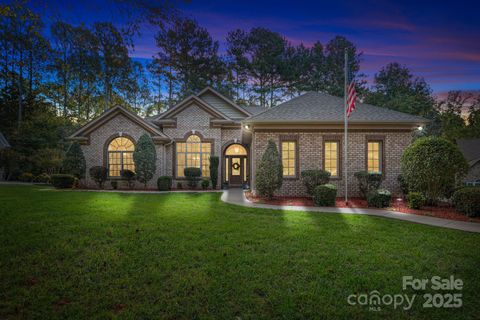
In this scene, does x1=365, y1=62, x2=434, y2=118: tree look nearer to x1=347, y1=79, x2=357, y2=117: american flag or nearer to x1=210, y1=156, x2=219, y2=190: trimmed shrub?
x1=210, y1=156, x2=219, y2=190: trimmed shrub

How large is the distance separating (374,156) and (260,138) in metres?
6.04

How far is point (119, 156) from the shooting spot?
60.1 feet

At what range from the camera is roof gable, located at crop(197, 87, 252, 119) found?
2069 cm

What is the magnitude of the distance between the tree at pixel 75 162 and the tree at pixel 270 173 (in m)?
13.4

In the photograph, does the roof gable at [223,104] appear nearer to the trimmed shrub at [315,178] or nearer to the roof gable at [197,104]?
the roof gable at [197,104]

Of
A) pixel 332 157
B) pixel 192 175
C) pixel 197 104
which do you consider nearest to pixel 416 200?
pixel 332 157

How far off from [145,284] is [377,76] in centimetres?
4993

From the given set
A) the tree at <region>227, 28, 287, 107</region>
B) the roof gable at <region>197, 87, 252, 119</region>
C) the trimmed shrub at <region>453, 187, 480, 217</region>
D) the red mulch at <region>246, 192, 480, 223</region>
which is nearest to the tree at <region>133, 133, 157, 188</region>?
→ the roof gable at <region>197, 87, 252, 119</region>

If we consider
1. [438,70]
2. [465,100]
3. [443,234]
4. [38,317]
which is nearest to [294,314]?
[38,317]

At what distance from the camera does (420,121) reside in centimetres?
1243

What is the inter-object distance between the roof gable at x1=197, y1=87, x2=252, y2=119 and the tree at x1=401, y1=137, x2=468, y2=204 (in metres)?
12.5

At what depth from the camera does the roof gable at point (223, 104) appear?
20688mm

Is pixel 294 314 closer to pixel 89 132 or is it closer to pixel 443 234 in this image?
pixel 443 234

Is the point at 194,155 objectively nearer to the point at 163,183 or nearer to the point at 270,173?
the point at 163,183
